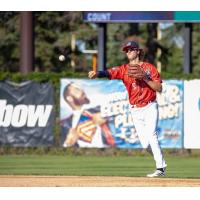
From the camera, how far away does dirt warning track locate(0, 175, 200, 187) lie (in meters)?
13.1

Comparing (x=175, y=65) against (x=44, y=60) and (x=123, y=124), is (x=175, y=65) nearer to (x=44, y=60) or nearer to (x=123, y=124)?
(x=44, y=60)

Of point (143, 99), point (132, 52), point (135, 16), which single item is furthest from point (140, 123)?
point (135, 16)

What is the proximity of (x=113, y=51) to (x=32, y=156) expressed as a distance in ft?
120

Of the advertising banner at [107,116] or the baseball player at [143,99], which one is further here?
the advertising banner at [107,116]

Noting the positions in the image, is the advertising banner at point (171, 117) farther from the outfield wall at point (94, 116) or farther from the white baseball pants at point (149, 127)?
the white baseball pants at point (149, 127)

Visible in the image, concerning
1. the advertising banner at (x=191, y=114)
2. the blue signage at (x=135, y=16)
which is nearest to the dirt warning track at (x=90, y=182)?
the advertising banner at (x=191, y=114)

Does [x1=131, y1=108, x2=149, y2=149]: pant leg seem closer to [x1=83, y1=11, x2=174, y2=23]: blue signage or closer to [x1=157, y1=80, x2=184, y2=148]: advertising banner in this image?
[x1=157, y1=80, x2=184, y2=148]: advertising banner

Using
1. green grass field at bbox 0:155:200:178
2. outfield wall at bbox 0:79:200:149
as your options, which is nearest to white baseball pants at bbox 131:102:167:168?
green grass field at bbox 0:155:200:178

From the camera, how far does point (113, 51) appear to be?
60031 mm

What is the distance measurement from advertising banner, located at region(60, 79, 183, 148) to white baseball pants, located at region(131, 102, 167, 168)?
10.4m

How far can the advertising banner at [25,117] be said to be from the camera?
25219mm

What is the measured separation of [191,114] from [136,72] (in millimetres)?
11060

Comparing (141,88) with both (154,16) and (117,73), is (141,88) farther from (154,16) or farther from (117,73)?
(154,16)
